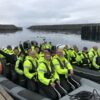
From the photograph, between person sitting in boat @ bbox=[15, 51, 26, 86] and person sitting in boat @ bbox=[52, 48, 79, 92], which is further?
person sitting in boat @ bbox=[15, 51, 26, 86]

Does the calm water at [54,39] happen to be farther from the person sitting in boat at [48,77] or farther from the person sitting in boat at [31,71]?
the person sitting in boat at [48,77]

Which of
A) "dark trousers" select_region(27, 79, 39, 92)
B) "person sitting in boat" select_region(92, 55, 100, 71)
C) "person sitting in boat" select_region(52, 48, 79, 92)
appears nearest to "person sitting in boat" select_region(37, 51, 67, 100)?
"person sitting in boat" select_region(52, 48, 79, 92)

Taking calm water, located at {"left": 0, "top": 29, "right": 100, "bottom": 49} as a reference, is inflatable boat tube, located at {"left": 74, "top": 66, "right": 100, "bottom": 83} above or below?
above

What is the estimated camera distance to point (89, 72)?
11.7 meters

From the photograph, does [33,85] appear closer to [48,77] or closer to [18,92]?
[18,92]

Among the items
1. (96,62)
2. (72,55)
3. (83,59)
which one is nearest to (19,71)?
(96,62)

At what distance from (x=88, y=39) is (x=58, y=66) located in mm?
35092

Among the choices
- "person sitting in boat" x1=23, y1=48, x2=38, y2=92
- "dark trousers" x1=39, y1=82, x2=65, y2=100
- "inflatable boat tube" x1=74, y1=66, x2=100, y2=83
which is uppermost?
"person sitting in boat" x1=23, y1=48, x2=38, y2=92

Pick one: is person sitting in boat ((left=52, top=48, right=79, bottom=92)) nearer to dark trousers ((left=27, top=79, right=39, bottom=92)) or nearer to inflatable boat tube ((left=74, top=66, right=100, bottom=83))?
dark trousers ((left=27, top=79, right=39, bottom=92))

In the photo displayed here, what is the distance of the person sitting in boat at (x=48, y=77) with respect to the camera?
8406 mm

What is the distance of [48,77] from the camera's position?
8516 mm

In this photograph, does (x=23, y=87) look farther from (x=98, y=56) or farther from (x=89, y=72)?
(x=98, y=56)

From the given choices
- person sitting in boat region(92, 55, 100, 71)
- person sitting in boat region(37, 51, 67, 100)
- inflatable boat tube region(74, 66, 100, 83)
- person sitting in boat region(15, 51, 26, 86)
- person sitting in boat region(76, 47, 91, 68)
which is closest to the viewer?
person sitting in boat region(37, 51, 67, 100)

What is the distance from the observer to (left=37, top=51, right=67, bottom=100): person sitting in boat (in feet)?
27.6
